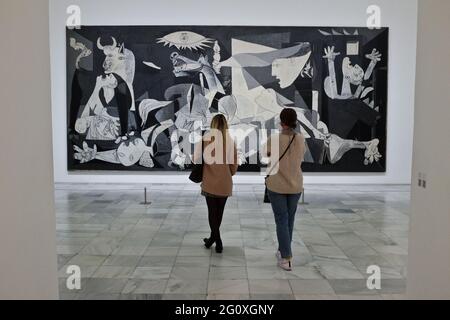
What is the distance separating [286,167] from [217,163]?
1.17 m

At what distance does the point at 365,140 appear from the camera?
1352 cm

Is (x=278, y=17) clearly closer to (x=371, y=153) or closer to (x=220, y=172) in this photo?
(x=371, y=153)

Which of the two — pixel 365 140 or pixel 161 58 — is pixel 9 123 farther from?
pixel 365 140

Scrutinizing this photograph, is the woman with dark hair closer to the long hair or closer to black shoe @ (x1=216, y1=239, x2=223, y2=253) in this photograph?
the long hair

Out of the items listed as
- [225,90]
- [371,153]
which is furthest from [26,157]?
[371,153]

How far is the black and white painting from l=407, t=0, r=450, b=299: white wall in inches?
370

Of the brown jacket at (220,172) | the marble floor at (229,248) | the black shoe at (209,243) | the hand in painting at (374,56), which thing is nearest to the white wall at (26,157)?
the marble floor at (229,248)

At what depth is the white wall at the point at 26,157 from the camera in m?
2.99

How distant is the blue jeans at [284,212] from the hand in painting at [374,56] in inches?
354

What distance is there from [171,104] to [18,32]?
10393 millimetres

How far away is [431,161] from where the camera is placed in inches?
148

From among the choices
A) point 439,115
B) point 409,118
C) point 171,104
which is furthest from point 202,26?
point 439,115

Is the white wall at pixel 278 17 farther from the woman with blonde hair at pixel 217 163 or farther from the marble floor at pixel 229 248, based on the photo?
the woman with blonde hair at pixel 217 163
